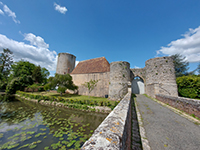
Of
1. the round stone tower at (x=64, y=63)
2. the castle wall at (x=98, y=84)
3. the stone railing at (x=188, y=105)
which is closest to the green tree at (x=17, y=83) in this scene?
the round stone tower at (x=64, y=63)

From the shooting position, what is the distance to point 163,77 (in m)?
11.6

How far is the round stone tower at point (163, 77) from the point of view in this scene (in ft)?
Result: 36.8

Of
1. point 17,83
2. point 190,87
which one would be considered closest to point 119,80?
point 190,87

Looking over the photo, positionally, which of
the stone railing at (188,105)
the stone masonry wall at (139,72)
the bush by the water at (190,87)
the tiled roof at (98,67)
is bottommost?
the stone railing at (188,105)

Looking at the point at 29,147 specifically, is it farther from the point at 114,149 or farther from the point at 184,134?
the point at 184,134

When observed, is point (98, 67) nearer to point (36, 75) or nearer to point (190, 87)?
point (190, 87)

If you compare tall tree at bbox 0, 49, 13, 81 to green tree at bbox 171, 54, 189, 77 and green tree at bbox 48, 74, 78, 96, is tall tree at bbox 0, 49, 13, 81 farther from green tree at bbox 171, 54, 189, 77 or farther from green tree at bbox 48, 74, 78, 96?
green tree at bbox 171, 54, 189, 77

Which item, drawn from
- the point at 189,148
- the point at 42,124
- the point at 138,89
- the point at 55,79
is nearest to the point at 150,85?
the point at 138,89

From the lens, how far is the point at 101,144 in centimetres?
99

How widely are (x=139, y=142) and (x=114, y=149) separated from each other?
2.37 metres

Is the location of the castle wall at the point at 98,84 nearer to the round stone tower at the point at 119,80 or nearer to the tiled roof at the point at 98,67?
the tiled roof at the point at 98,67

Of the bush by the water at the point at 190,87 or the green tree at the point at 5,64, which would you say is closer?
the bush by the water at the point at 190,87

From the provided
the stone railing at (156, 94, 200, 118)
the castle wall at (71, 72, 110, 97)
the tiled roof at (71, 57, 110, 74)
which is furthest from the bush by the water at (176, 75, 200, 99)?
the tiled roof at (71, 57, 110, 74)

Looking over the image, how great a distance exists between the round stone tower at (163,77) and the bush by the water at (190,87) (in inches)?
45.7
